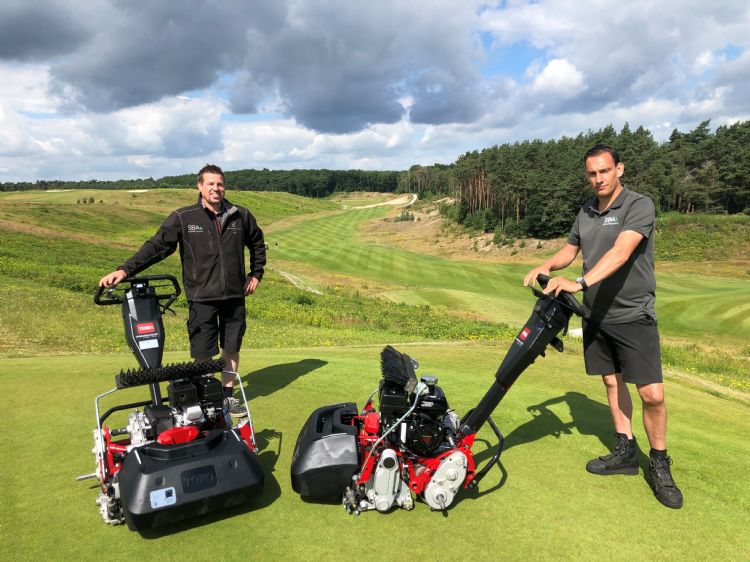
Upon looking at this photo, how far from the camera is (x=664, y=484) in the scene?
12.5 feet

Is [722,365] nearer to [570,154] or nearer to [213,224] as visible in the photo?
[213,224]

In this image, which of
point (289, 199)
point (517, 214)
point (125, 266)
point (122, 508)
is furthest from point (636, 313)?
point (289, 199)

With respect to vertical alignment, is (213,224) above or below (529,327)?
above

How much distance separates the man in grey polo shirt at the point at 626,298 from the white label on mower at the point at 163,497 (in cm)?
304

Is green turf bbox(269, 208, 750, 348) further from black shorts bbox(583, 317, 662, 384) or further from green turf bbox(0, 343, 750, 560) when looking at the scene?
black shorts bbox(583, 317, 662, 384)

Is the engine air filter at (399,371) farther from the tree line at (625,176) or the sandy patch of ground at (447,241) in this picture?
the tree line at (625,176)

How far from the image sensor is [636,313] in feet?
13.0

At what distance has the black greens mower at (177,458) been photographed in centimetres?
321

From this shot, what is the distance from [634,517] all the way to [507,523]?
0.96 meters

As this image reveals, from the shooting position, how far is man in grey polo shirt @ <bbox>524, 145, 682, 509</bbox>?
12.4 ft

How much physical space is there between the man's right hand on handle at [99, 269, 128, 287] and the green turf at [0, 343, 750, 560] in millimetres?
1573

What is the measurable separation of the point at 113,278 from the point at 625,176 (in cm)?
6455

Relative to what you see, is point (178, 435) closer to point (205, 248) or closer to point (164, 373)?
point (164, 373)

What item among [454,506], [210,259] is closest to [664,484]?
[454,506]
